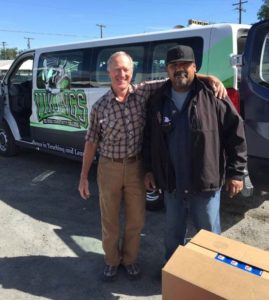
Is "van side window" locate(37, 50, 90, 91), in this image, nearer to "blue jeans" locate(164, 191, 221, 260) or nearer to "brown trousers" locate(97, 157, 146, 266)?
"brown trousers" locate(97, 157, 146, 266)

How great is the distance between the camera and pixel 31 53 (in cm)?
638

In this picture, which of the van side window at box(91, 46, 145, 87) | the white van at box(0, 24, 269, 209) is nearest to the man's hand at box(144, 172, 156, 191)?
the white van at box(0, 24, 269, 209)

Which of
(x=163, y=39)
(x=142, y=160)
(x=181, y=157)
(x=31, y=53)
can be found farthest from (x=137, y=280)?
(x=31, y=53)

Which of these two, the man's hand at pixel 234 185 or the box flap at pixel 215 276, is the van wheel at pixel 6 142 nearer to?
the man's hand at pixel 234 185

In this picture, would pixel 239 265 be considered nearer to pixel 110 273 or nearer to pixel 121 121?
pixel 121 121

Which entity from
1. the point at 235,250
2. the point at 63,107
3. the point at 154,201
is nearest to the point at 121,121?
the point at 235,250

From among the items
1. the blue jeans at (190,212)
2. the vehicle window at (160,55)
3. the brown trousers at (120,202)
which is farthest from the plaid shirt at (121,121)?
the vehicle window at (160,55)

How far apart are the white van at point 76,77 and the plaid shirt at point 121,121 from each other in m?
1.21

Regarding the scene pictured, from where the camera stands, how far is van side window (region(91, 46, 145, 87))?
458 cm

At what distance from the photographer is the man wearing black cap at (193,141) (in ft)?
8.18

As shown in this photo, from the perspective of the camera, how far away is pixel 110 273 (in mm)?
3201

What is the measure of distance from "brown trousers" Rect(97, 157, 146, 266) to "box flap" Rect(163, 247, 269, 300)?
39.6 inches

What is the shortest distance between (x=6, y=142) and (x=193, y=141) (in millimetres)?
5503

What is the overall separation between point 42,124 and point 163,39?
9.00 ft
